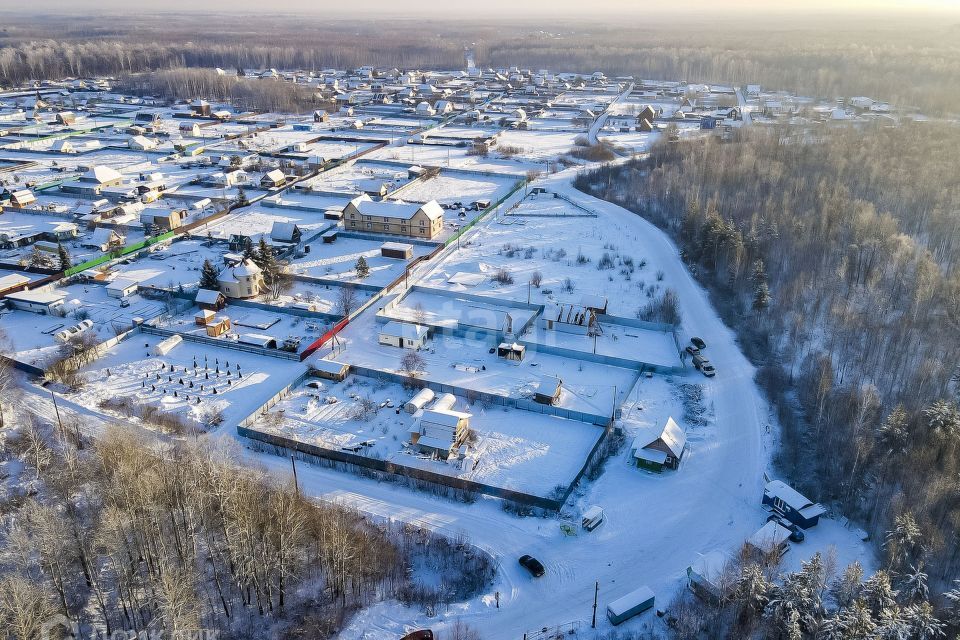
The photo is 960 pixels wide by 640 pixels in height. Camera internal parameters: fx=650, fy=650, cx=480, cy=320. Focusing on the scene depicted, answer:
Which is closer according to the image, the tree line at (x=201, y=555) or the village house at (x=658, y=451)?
the tree line at (x=201, y=555)

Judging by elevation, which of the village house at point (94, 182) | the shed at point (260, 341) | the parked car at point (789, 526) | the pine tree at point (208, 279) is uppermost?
the village house at point (94, 182)

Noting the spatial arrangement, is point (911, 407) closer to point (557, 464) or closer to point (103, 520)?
point (557, 464)

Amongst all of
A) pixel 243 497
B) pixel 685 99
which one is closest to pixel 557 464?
pixel 243 497

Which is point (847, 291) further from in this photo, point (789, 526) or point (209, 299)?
point (209, 299)

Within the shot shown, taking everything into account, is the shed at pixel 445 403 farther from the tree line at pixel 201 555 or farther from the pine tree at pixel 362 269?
the pine tree at pixel 362 269

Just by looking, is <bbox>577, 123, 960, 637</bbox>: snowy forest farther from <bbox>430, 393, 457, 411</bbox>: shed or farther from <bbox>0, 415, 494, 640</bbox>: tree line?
<bbox>0, 415, 494, 640</bbox>: tree line

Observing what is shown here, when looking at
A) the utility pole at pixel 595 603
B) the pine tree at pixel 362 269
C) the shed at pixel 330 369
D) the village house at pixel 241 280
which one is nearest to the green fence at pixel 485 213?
the pine tree at pixel 362 269

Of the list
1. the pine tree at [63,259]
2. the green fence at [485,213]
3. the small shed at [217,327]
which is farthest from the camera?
the green fence at [485,213]
